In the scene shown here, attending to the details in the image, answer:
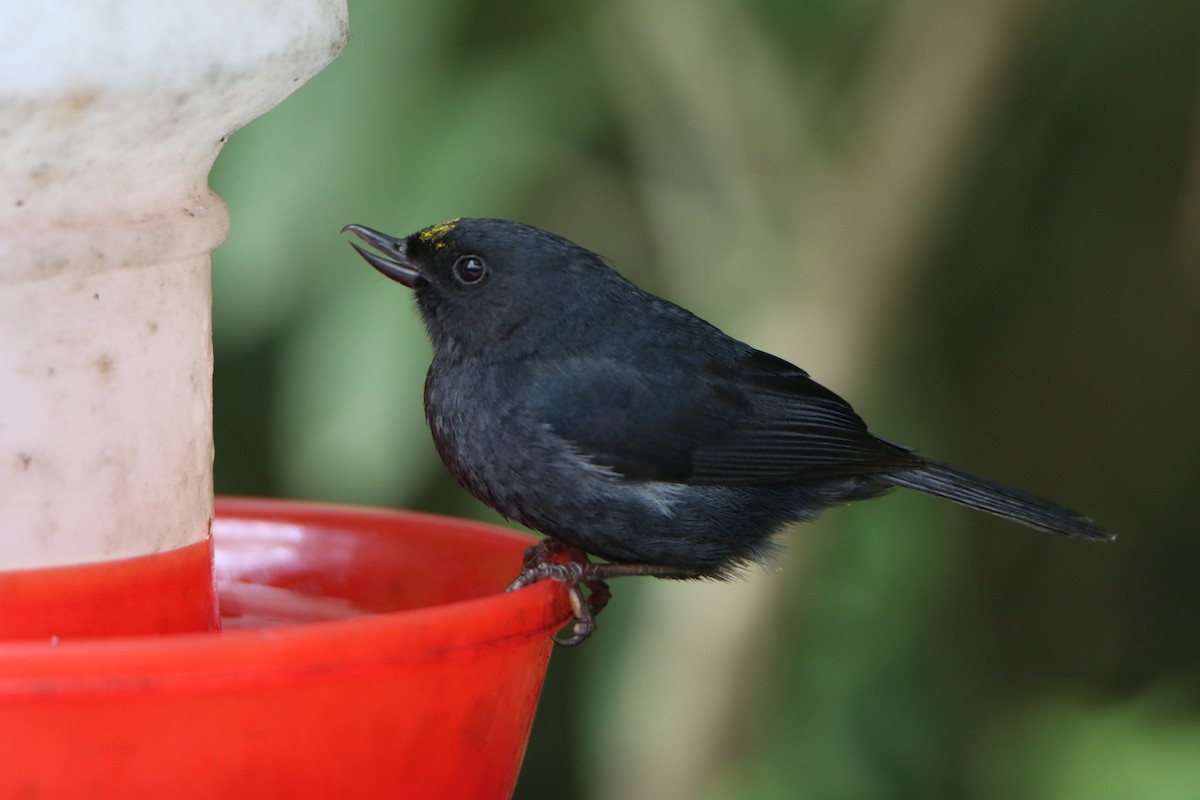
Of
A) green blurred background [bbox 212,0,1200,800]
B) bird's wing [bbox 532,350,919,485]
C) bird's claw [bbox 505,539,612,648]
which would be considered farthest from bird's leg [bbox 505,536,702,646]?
green blurred background [bbox 212,0,1200,800]

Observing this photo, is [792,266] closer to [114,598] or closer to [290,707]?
[114,598]

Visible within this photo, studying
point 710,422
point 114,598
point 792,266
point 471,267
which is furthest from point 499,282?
point 114,598

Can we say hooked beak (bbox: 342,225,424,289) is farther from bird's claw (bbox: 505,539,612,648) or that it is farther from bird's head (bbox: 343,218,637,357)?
bird's claw (bbox: 505,539,612,648)

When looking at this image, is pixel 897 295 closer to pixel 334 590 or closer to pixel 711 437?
pixel 711 437

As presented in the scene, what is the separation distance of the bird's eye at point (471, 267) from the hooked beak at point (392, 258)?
0.07 metres

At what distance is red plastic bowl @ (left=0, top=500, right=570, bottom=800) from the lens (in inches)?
47.8

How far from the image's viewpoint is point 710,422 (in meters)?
2.74

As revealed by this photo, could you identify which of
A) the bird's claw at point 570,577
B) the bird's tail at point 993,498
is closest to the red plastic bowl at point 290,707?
the bird's claw at point 570,577

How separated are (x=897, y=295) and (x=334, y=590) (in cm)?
187

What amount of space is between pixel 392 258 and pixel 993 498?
1177mm

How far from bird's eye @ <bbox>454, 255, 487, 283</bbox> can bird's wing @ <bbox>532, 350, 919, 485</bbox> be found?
22cm

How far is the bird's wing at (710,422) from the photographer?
2586 millimetres

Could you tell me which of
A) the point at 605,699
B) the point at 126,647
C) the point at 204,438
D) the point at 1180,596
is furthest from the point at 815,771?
the point at 126,647

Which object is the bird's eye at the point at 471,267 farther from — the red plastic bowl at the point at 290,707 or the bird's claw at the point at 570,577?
the red plastic bowl at the point at 290,707
